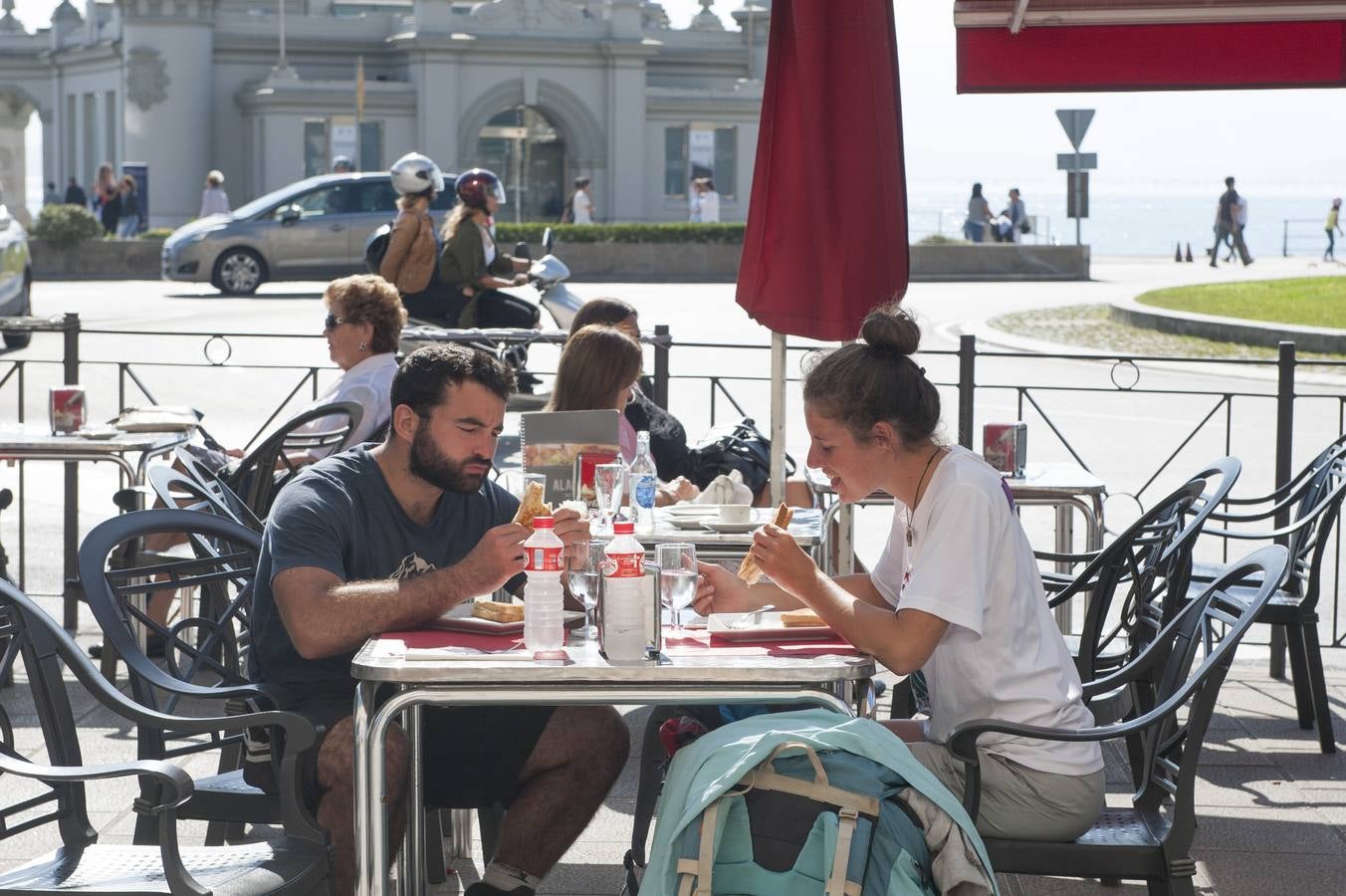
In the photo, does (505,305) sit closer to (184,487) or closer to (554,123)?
(184,487)

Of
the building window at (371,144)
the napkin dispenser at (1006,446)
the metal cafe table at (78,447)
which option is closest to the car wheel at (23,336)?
the metal cafe table at (78,447)

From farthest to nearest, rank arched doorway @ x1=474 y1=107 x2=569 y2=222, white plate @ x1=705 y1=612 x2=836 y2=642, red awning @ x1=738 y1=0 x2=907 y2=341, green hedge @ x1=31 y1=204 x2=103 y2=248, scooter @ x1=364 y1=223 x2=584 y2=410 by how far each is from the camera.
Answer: arched doorway @ x1=474 y1=107 x2=569 y2=222
green hedge @ x1=31 y1=204 x2=103 y2=248
scooter @ x1=364 y1=223 x2=584 y2=410
red awning @ x1=738 y1=0 x2=907 y2=341
white plate @ x1=705 y1=612 x2=836 y2=642

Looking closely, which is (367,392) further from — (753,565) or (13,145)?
(13,145)

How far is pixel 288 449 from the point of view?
6.42m

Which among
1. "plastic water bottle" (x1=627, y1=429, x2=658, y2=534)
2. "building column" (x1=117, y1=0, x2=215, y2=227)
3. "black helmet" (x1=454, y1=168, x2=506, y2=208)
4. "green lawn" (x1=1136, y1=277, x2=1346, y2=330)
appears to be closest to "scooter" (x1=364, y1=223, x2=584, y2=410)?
"black helmet" (x1=454, y1=168, x2=506, y2=208)

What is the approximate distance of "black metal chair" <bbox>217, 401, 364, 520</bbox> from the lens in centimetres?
603

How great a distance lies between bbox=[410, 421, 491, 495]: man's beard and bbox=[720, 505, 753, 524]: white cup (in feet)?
4.65

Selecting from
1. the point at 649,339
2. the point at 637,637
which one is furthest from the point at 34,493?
the point at 637,637

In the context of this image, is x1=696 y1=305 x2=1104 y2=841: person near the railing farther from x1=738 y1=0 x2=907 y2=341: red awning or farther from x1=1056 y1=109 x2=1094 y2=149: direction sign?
x1=1056 y1=109 x2=1094 y2=149: direction sign

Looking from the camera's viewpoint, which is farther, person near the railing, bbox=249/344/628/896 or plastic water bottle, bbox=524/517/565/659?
person near the railing, bbox=249/344/628/896

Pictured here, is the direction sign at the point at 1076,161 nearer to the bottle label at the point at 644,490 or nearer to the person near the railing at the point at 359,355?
the person near the railing at the point at 359,355

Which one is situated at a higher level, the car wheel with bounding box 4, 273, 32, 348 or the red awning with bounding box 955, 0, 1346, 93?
the red awning with bounding box 955, 0, 1346, 93

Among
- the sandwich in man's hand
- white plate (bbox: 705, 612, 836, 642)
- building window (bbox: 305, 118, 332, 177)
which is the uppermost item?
building window (bbox: 305, 118, 332, 177)

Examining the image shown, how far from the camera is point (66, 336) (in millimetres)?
7855
